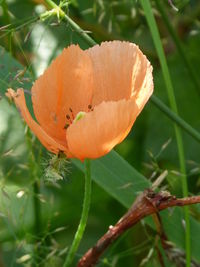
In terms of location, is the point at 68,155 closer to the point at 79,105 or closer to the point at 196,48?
the point at 79,105

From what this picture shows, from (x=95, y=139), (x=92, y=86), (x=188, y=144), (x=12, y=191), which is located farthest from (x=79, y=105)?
(x=188, y=144)

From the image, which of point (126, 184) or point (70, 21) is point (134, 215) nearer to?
point (126, 184)

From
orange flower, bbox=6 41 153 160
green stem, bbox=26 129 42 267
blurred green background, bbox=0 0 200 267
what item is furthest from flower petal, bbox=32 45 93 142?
blurred green background, bbox=0 0 200 267

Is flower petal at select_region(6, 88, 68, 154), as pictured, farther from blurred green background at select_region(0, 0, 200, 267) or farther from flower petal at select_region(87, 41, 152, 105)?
blurred green background at select_region(0, 0, 200, 267)

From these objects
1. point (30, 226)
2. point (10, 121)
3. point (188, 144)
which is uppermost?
point (10, 121)

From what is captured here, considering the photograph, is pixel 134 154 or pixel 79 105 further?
pixel 134 154

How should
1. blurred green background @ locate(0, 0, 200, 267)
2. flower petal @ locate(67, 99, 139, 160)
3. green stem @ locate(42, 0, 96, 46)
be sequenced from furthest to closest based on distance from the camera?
blurred green background @ locate(0, 0, 200, 267) < green stem @ locate(42, 0, 96, 46) < flower petal @ locate(67, 99, 139, 160)
